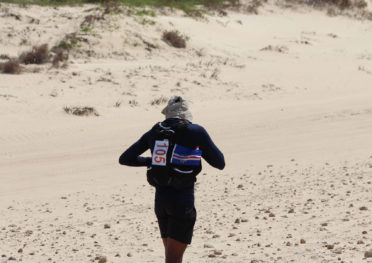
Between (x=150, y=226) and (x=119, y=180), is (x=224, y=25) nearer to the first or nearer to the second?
(x=119, y=180)

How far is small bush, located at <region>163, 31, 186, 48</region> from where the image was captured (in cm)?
2459

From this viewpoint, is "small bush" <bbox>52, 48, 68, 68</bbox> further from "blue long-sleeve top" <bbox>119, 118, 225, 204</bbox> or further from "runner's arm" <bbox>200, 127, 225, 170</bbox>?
"runner's arm" <bbox>200, 127, 225, 170</bbox>

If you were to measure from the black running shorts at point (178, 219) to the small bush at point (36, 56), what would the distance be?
16.2m

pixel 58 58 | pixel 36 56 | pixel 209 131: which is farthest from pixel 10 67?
pixel 209 131

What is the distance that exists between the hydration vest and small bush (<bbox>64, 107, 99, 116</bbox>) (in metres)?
12.7

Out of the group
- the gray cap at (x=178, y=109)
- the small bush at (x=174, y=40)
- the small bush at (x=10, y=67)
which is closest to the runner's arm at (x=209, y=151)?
the gray cap at (x=178, y=109)

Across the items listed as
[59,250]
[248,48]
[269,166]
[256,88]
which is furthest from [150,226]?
[248,48]

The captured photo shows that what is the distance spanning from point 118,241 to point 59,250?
2.00 feet

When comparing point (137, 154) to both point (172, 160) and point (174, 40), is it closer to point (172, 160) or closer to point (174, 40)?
point (172, 160)

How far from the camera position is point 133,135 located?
1611 centimetres

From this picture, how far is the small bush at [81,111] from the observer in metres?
17.6

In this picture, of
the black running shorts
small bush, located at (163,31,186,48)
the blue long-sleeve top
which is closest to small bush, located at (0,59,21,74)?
small bush, located at (163,31,186,48)

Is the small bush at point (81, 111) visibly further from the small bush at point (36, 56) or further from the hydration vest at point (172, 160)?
the hydration vest at point (172, 160)

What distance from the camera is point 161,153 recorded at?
510cm
